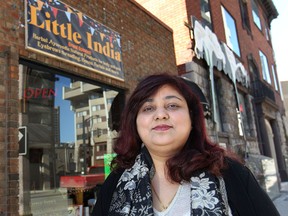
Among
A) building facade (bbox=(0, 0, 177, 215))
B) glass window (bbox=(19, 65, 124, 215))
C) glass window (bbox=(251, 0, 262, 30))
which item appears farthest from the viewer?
glass window (bbox=(251, 0, 262, 30))

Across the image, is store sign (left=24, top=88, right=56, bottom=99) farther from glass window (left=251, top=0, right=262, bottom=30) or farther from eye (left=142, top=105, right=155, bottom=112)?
glass window (left=251, top=0, right=262, bottom=30)

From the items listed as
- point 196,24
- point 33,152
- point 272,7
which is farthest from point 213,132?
point 272,7

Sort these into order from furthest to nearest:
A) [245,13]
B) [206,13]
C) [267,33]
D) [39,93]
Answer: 1. [267,33]
2. [245,13]
3. [206,13]
4. [39,93]

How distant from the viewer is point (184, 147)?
184 centimetres

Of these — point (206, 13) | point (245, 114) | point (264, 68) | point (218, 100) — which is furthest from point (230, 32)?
point (264, 68)

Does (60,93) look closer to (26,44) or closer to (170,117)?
(26,44)

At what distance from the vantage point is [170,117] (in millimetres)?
1740

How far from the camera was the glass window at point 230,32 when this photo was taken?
12.5 m

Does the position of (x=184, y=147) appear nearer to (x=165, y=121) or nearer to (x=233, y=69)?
(x=165, y=121)

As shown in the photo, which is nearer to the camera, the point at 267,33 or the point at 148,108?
the point at 148,108

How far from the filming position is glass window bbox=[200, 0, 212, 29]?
1036cm

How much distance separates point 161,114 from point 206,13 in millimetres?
9783

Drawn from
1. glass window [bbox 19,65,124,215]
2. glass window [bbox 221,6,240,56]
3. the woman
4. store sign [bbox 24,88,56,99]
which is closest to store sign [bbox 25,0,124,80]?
glass window [bbox 19,65,124,215]

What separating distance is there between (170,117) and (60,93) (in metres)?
3.33
